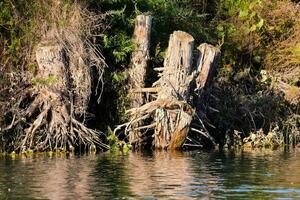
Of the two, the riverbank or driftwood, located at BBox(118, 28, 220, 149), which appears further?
driftwood, located at BBox(118, 28, 220, 149)

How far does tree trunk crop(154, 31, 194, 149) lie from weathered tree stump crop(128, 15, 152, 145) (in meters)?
1.14

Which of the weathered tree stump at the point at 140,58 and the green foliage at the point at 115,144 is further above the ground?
the weathered tree stump at the point at 140,58

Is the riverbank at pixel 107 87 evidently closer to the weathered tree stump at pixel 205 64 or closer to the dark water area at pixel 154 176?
the weathered tree stump at pixel 205 64

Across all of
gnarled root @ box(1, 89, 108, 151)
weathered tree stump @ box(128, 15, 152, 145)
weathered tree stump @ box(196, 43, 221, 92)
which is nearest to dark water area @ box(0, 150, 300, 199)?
gnarled root @ box(1, 89, 108, 151)

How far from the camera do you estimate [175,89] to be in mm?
22984

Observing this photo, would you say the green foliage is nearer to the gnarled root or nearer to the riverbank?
the riverbank

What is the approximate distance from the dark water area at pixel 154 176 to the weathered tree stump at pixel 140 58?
103 inches

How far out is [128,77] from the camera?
Answer: 2442cm

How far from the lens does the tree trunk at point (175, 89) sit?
897 inches

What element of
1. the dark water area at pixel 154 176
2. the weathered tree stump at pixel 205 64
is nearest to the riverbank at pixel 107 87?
the weathered tree stump at pixel 205 64

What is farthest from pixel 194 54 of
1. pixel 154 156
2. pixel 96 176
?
pixel 96 176

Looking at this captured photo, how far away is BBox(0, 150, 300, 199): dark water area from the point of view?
14.2m

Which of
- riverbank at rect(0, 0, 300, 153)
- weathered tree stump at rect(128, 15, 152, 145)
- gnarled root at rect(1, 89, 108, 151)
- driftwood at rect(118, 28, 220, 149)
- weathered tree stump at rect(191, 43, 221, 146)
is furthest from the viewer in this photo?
weathered tree stump at rect(128, 15, 152, 145)

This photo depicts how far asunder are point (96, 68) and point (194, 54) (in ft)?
9.31
